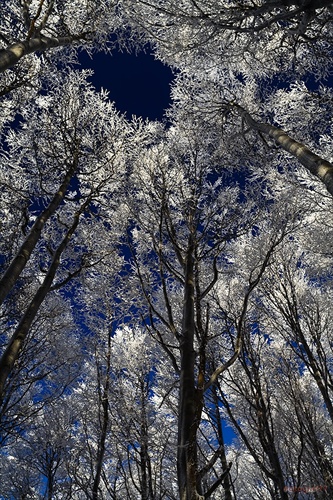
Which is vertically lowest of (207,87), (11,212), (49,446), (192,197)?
(49,446)

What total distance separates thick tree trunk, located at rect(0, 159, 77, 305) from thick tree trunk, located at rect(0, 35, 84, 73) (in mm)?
2020

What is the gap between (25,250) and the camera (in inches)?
166

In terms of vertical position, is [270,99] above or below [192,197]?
above

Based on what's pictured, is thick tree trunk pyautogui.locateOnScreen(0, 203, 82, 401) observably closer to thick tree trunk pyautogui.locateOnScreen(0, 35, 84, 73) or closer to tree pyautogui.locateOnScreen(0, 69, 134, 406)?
tree pyautogui.locateOnScreen(0, 69, 134, 406)

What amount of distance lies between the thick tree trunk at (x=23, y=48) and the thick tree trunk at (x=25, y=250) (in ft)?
6.63

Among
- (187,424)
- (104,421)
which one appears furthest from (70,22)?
(104,421)

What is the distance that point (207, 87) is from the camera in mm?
6676

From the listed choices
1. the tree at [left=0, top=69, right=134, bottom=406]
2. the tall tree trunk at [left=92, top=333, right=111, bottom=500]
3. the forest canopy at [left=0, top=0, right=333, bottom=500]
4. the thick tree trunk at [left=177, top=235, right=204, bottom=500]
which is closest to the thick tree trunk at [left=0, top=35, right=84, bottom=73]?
the forest canopy at [left=0, top=0, right=333, bottom=500]

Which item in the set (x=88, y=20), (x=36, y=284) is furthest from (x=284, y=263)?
(x=36, y=284)

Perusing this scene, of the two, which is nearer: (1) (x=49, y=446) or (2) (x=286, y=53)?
(2) (x=286, y=53)

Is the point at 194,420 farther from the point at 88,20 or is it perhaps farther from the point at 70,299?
the point at 70,299

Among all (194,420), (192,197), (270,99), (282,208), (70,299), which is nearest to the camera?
(194,420)

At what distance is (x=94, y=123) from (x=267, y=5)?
424 cm

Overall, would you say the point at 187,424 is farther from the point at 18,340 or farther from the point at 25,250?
the point at 25,250
